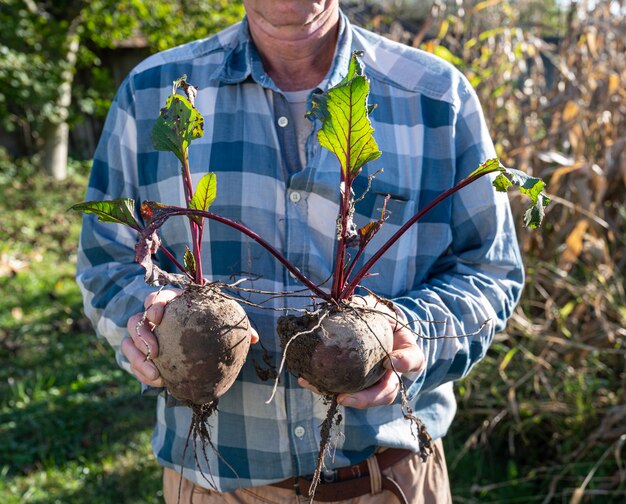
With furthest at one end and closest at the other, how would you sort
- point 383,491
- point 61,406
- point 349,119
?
point 61,406
point 383,491
point 349,119

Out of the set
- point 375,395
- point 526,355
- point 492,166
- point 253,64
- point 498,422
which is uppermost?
point 253,64

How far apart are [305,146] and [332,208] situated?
0.57ft

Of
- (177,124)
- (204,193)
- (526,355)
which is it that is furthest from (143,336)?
(526,355)

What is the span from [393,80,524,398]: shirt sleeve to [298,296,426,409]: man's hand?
0.05 m

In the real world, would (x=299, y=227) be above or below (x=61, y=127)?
above

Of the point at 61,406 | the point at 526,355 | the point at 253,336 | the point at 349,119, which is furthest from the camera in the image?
the point at 61,406

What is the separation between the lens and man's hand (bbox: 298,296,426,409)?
150cm

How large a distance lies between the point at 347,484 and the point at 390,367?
347 millimetres

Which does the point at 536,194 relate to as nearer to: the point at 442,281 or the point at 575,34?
the point at 442,281

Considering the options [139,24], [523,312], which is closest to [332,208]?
[523,312]

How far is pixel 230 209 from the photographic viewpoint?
1694 millimetres

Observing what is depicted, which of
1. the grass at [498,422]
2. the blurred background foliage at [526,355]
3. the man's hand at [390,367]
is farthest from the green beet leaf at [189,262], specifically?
the grass at [498,422]

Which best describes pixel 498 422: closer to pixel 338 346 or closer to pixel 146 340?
pixel 338 346

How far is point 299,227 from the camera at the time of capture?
168cm
